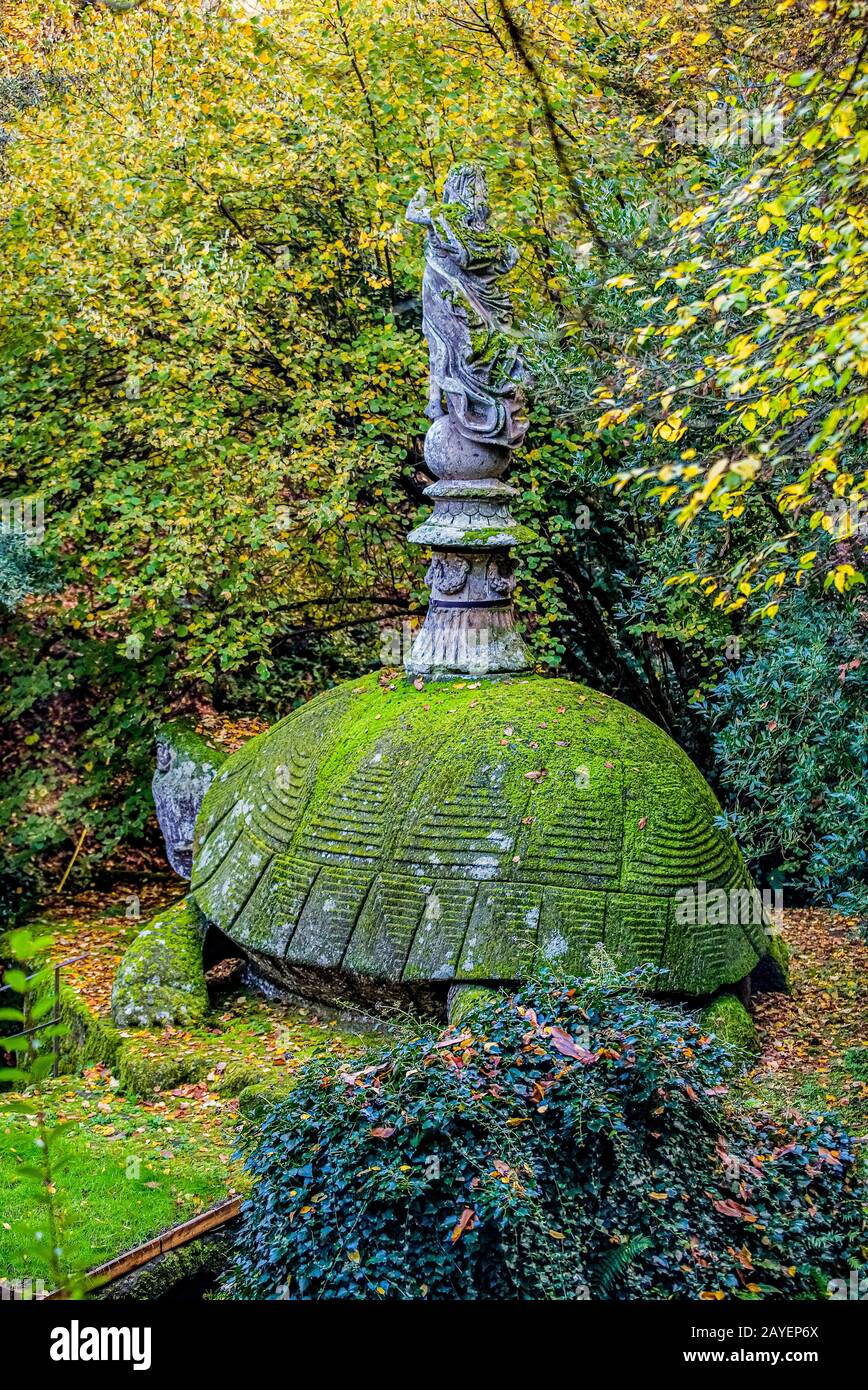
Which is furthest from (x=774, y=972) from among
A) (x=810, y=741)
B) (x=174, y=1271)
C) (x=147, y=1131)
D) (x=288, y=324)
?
(x=288, y=324)

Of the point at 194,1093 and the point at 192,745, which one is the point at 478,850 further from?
the point at 192,745

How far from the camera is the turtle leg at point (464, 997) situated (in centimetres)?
608

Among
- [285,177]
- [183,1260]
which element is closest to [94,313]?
[285,177]

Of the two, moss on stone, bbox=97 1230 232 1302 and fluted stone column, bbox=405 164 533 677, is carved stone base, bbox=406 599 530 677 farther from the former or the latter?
moss on stone, bbox=97 1230 232 1302

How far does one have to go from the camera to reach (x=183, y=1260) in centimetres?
519

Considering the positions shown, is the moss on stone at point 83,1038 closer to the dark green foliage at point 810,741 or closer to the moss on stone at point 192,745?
the moss on stone at point 192,745

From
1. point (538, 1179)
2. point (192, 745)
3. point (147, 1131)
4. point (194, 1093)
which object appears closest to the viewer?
point (538, 1179)

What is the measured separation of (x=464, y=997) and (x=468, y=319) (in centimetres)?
399

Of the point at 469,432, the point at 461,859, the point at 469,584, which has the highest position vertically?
the point at 469,432

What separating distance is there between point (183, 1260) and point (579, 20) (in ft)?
30.2

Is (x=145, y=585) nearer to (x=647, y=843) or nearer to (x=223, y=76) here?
(x=223, y=76)

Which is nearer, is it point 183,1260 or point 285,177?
point 183,1260

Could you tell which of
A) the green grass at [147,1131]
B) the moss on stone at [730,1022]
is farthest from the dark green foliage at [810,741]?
the green grass at [147,1131]

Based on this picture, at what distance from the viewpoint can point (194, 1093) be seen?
682cm
